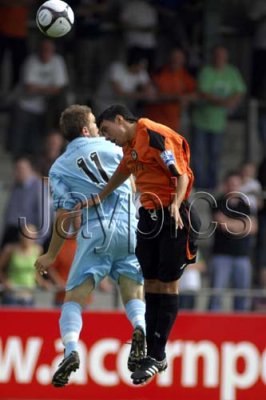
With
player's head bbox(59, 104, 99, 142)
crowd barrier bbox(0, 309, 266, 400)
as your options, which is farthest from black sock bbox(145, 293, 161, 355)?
crowd barrier bbox(0, 309, 266, 400)

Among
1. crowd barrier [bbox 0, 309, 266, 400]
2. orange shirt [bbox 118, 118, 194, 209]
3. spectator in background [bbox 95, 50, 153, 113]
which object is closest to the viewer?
orange shirt [bbox 118, 118, 194, 209]

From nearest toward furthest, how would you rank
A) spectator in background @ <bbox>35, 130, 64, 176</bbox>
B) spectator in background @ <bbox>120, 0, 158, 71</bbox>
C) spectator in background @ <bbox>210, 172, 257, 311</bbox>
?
spectator in background @ <bbox>210, 172, 257, 311</bbox>
spectator in background @ <bbox>35, 130, 64, 176</bbox>
spectator in background @ <bbox>120, 0, 158, 71</bbox>

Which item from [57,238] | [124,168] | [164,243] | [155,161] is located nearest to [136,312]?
[164,243]

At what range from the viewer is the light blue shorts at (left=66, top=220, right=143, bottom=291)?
500 inches

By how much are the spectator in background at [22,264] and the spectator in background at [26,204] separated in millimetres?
186

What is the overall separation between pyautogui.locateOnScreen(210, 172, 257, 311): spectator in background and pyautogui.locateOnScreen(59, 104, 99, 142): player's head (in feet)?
19.1

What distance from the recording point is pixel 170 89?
20.1 meters

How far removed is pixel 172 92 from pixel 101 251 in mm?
7635

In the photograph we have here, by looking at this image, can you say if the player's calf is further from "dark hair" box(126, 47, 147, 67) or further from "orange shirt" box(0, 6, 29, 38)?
"orange shirt" box(0, 6, 29, 38)

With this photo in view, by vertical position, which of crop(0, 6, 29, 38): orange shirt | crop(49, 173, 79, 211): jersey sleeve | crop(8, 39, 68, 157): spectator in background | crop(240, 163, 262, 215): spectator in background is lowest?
crop(49, 173, 79, 211): jersey sleeve

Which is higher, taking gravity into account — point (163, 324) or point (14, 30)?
point (14, 30)

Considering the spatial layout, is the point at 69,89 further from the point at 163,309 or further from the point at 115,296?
the point at 163,309

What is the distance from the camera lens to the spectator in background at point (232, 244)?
18.3 metres

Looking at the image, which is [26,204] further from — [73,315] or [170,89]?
[73,315]
